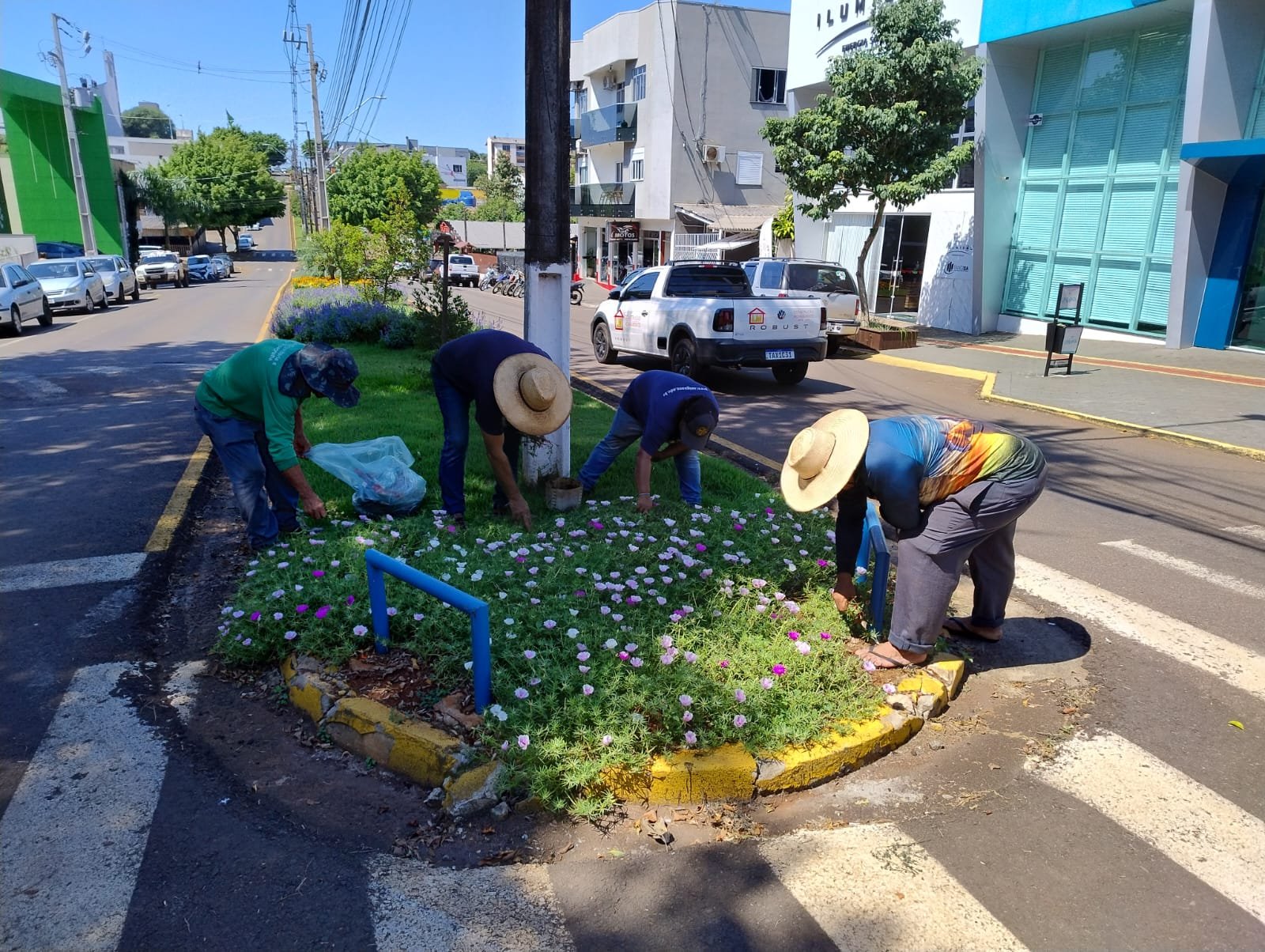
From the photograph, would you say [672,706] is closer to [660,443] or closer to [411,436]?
[660,443]

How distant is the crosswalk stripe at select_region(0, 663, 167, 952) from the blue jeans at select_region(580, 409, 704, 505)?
3424mm

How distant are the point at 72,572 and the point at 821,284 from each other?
14.4 meters

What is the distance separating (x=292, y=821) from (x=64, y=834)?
0.80m

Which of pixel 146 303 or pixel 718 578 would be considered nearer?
pixel 718 578

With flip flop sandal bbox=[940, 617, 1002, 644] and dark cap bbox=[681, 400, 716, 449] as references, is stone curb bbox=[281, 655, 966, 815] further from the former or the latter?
dark cap bbox=[681, 400, 716, 449]

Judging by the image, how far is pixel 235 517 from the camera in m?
6.81

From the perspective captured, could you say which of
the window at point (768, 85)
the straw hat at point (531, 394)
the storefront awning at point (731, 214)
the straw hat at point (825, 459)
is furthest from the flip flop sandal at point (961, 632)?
the window at point (768, 85)

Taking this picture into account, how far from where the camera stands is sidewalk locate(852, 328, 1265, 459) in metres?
10.6

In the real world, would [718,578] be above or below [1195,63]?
below

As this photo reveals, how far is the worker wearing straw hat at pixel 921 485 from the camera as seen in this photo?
4.08 meters

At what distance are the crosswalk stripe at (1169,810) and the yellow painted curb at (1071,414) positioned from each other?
7.16m

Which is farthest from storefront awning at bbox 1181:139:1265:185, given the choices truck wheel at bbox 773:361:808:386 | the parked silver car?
the parked silver car

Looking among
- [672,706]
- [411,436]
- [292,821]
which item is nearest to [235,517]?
[411,436]

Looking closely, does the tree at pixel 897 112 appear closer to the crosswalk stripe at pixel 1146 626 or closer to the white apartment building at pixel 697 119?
the crosswalk stripe at pixel 1146 626
